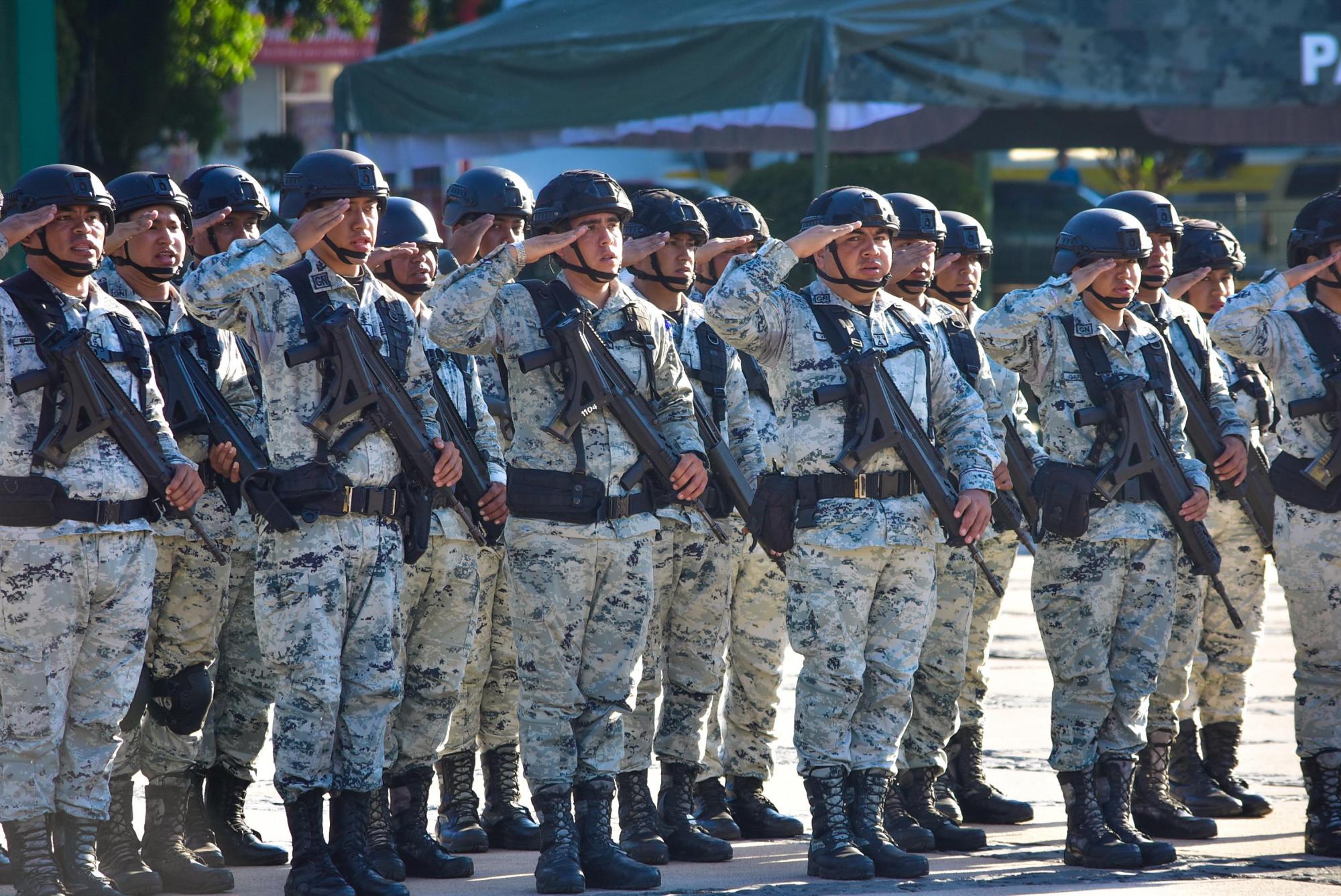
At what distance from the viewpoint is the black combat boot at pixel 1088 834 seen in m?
5.93

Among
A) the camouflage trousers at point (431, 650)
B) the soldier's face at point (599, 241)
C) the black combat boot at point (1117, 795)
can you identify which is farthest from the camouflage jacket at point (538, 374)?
the black combat boot at point (1117, 795)

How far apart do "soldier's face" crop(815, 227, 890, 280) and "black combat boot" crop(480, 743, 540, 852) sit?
83.4 inches

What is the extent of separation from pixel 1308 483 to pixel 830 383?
1.82 metres

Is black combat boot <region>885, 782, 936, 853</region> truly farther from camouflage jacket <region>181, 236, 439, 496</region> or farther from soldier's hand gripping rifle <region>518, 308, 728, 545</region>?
camouflage jacket <region>181, 236, 439, 496</region>

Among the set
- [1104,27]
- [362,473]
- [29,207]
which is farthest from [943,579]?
[1104,27]

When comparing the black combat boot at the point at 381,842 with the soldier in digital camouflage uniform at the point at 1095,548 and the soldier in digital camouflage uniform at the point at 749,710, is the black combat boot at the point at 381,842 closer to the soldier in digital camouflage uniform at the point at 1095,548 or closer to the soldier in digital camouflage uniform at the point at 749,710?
the soldier in digital camouflage uniform at the point at 749,710

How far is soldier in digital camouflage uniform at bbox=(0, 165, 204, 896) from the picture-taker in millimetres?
5117

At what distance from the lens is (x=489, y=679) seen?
21.7ft

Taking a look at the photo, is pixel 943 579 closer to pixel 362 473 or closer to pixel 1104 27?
pixel 362 473

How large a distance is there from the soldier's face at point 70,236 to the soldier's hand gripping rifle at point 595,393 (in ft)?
4.42

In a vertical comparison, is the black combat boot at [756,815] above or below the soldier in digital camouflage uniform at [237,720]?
below

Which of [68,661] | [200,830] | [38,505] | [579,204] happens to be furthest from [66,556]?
[579,204]

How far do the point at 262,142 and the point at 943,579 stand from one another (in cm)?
1254

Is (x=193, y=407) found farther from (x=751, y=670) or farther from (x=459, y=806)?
(x=751, y=670)
